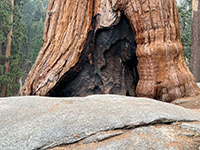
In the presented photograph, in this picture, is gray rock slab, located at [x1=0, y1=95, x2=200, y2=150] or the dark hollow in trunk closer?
gray rock slab, located at [x1=0, y1=95, x2=200, y2=150]

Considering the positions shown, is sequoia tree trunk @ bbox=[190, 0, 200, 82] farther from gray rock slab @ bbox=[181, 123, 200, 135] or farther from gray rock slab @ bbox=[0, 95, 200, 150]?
gray rock slab @ bbox=[181, 123, 200, 135]

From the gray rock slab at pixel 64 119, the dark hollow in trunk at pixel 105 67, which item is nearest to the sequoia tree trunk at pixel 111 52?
the dark hollow in trunk at pixel 105 67

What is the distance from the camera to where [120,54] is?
4.07 metres

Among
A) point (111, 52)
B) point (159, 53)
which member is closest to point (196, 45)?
point (111, 52)

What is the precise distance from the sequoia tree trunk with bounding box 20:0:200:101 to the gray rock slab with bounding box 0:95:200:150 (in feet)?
4.78

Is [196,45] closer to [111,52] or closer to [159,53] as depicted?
[111,52]

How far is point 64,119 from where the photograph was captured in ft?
5.58

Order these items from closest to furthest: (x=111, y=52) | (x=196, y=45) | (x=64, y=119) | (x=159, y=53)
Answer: (x=64, y=119), (x=159, y=53), (x=111, y=52), (x=196, y=45)

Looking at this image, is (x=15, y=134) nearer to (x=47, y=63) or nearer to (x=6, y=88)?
(x=47, y=63)

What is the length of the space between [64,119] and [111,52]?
8.33 ft

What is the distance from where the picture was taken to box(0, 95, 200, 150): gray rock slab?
4.86 ft

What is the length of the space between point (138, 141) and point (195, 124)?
2.08ft

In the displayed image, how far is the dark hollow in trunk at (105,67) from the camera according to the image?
3.92 m

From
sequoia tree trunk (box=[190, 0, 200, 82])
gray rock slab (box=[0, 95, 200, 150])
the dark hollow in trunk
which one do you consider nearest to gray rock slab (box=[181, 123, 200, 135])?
gray rock slab (box=[0, 95, 200, 150])
